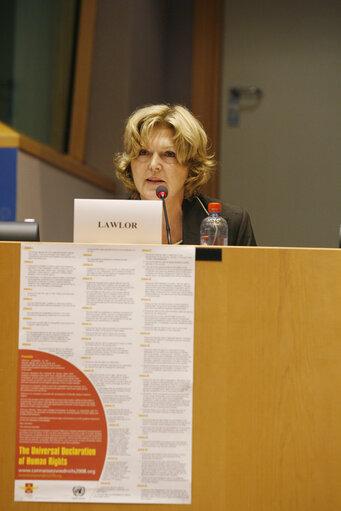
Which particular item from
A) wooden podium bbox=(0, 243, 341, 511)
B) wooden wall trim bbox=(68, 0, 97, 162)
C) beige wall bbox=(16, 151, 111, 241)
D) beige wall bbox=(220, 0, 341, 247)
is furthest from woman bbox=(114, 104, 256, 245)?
beige wall bbox=(220, 0, 341, 247)

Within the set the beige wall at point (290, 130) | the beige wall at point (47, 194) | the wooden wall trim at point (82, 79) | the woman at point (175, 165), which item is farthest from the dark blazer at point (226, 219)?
the beige wall at point (290, 130)

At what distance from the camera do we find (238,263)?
3.66 feet

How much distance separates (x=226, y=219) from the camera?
6.52 ft

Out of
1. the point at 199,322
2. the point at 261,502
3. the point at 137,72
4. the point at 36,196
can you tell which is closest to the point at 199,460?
the point at 261,502

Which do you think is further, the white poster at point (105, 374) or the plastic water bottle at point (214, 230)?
the plastic water bottle at point (214, 230)

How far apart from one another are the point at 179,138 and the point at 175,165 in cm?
9

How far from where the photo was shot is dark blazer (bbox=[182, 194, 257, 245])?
6.26 ft

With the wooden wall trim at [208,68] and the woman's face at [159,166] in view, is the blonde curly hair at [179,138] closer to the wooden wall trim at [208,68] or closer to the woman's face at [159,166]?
the woman's face at [159,166]

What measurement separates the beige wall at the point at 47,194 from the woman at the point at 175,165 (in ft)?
1.84

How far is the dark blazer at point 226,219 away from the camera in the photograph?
1909 mm

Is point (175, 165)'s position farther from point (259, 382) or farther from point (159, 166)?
point (259, 382)

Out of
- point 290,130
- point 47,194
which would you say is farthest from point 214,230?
point 290,130

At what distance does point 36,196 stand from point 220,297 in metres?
1.65

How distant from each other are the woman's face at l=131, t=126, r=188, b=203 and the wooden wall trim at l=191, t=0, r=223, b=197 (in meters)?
1.95
